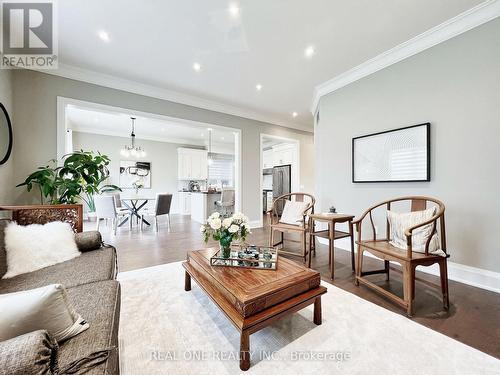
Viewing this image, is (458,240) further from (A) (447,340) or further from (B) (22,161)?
(B) (22,161)

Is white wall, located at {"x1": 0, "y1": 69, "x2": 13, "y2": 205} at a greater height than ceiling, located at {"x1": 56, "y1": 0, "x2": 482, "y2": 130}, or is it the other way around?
ceiling, located at {"x1": 56, "y1": 0, "x2": 482, "y2": 130}

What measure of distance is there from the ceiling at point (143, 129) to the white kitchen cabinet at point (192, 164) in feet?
1.33

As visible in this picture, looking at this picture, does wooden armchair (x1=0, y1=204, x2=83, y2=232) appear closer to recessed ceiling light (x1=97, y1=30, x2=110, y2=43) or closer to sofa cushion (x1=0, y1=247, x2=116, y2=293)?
sofa cushion (x1=0, y1=247, x2=116, y2=293)

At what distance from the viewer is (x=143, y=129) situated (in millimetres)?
6555

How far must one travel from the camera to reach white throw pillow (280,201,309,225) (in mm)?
3228

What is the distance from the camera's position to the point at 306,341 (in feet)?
4.69

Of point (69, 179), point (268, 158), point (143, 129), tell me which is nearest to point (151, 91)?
point (69, 179)

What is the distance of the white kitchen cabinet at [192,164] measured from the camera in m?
7.84

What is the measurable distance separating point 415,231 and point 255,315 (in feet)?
5.93

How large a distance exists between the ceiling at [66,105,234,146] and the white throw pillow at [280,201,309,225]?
8.32ft

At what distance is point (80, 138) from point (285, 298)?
25.1 feet

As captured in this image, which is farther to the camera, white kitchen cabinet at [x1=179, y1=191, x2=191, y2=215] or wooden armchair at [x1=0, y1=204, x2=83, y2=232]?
white kitchen cabinet at [x1=179, y1=191, x2=191, y2=215]

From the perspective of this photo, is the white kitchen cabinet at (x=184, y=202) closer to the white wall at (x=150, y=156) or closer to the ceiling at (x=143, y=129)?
the white wall at (x=150, y=156)

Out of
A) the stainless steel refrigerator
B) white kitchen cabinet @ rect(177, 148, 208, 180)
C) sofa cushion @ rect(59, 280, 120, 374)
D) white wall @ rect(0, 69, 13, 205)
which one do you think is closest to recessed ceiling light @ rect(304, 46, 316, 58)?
sofa cushion @ rect(59, 280, 120, 374)
